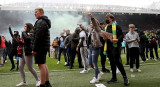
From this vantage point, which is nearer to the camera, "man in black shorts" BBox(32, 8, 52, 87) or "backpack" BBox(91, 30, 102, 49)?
"man in black shorts" BBox(32, 8, 52, 87)

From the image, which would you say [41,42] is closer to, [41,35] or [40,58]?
[41,35]

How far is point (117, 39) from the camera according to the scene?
457 centimetres

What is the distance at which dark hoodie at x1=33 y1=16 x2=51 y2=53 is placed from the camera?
3959 millimetres

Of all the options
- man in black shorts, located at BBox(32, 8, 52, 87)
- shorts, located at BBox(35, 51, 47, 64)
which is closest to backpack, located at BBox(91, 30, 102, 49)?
man in black shorts, located at BBox(32, 8, 52, 87)

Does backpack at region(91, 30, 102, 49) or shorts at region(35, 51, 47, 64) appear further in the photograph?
backpack at region(91, 30, 102, 49)

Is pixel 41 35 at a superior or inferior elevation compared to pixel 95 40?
superior

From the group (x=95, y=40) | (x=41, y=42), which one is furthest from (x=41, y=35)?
(x=95, y=40)

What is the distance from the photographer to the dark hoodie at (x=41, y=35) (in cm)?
396

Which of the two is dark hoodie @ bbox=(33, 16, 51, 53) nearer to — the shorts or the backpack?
the shorts

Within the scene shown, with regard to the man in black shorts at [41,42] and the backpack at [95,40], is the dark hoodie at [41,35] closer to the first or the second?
the man in black shorts at [41,42]

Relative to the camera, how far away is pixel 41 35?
398cm

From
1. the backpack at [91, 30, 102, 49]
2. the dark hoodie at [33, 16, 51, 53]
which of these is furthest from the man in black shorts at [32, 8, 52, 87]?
the backpack at [91, 30, 102, 49]

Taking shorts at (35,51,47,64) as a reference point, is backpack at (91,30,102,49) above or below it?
above

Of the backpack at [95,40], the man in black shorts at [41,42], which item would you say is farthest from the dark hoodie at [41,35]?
the backpack at [95,40]
